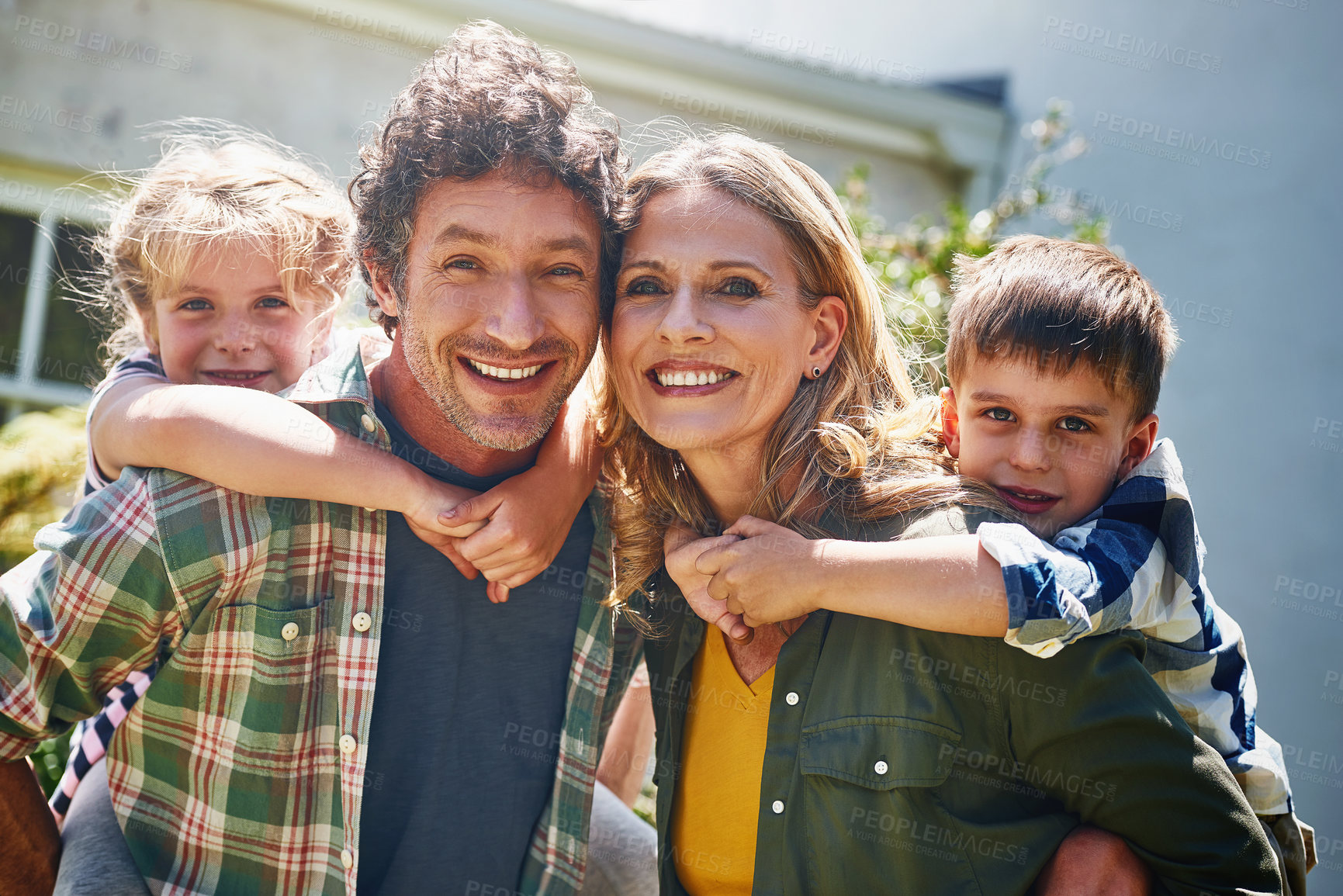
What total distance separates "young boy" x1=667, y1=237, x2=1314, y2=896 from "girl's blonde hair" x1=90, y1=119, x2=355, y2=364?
1.48m

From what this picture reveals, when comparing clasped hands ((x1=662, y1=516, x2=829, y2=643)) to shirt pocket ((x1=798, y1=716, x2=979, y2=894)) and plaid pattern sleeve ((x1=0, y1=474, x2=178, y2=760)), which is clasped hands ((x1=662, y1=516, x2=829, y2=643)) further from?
plaid pattern sleeve ((x1=0, y1=474, x2=178, y2=760))

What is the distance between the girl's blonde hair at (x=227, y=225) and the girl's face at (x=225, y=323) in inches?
1.3

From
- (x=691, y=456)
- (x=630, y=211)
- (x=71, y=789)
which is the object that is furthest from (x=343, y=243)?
(x=71, y=789)

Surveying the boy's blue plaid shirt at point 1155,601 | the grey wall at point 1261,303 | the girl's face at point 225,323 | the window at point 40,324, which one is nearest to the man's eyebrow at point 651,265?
the boy's blue plaid shirt at point 1155,601

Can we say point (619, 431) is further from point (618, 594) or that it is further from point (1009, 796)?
point (1009, 796)

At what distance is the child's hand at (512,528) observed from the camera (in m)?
2.20

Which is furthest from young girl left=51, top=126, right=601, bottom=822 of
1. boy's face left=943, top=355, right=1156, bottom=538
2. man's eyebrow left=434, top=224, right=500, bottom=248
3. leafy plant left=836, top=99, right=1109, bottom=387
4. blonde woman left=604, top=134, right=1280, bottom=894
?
leafy plant left=836, top=99, right=1109, bottom=387

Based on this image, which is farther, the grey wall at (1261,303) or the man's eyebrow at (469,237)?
the grey wall at (1261,303)

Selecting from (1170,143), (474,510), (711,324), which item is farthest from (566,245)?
(1170,143)

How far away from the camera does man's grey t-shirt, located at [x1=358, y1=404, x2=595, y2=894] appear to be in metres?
2.29

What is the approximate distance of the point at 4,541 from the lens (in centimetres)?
418

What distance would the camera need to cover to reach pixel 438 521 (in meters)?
2.18

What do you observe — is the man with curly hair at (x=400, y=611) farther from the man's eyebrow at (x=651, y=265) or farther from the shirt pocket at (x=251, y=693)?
the man's eyebrow at (x=651, y=265)

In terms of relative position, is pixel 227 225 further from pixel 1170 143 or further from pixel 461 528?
pixel 1170 143
